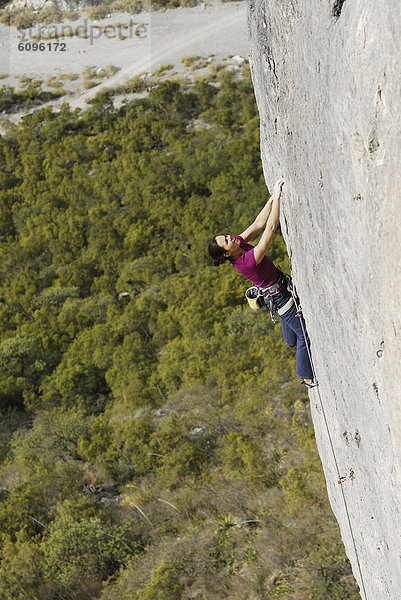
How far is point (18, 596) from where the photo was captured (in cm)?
1263

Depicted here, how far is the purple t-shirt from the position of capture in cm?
501

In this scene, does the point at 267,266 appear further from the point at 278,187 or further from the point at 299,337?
the point at 299,337

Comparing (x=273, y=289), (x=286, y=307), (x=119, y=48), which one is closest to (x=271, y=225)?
(x=273, y=289)

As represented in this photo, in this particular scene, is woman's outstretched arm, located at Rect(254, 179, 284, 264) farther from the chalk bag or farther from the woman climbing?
the chalk bag

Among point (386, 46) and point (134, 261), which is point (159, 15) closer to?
point (134, 261)

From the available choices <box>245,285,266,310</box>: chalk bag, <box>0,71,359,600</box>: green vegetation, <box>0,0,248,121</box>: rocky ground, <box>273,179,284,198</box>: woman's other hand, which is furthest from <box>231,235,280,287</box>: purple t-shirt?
<box>0,0,248,121</box>: rocky ground

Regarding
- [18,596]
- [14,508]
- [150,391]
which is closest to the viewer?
[18,596]

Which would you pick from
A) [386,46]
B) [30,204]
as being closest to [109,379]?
[30,204]

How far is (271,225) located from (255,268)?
489 mm

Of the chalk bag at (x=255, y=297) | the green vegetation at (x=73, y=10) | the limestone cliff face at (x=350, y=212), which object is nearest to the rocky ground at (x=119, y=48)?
the green vegetation at (x=73, y=10)

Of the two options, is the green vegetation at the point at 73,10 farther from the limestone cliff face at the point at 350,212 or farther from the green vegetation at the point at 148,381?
the limestone cliff face at the point at 350,212

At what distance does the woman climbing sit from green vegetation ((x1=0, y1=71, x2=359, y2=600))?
20.4 ft

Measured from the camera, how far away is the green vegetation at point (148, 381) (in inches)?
477

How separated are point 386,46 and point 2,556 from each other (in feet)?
50.8
